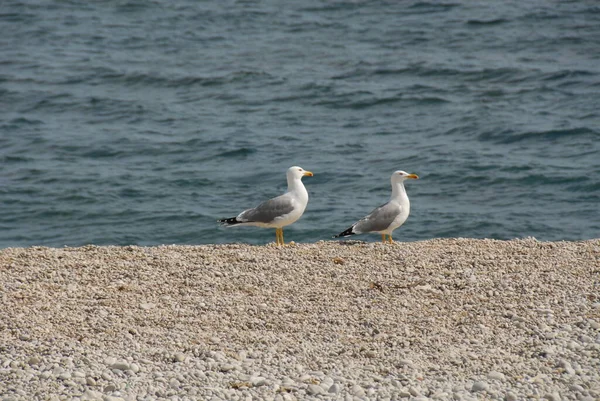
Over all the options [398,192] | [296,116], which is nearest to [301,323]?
[398,192]

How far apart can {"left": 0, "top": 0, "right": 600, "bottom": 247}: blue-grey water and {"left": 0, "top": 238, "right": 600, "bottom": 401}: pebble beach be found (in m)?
6.43

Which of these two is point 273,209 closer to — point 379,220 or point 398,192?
point 379,220

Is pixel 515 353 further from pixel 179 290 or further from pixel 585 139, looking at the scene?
pixel 585 139

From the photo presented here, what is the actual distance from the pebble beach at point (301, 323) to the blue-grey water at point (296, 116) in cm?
643

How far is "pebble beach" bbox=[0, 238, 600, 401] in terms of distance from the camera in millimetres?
6797

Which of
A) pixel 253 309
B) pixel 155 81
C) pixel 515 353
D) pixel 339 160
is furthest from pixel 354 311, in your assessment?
pixel 155 81

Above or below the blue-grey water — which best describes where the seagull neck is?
above

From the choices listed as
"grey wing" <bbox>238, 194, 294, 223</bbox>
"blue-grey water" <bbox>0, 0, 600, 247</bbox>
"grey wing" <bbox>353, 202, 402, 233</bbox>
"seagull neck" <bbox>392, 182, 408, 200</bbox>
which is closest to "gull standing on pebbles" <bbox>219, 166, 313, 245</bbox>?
"grey wing" <bbox>238, 194, 294, 223</bbox>

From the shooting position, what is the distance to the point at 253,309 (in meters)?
8.13

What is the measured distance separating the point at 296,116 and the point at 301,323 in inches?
543

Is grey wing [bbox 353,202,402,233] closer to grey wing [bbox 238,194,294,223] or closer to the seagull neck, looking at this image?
the seagull neck

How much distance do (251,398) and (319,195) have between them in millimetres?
10995

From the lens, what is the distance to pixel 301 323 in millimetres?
7914

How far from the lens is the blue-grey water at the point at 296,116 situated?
669 inches
